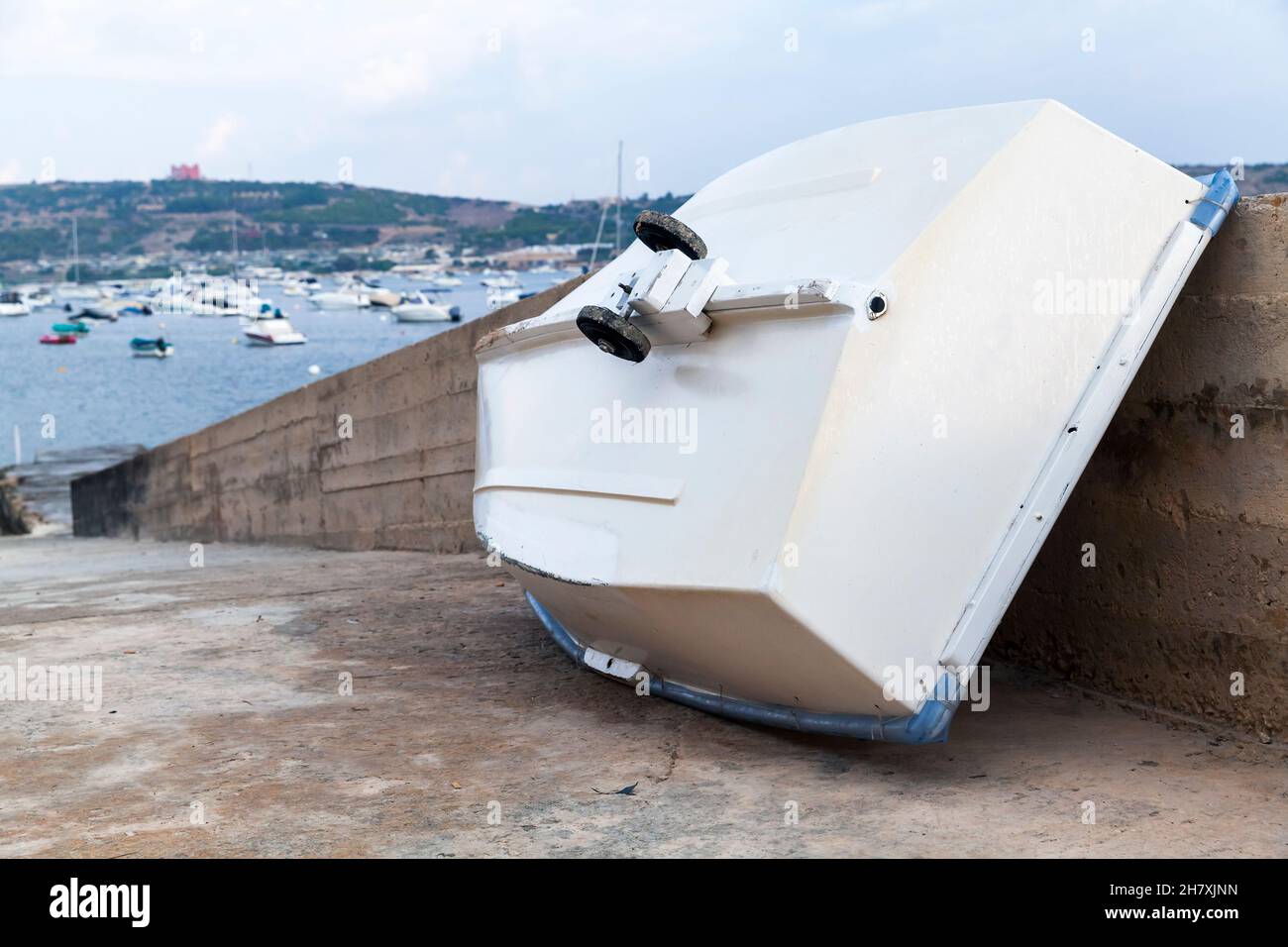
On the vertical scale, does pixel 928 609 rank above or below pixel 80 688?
above

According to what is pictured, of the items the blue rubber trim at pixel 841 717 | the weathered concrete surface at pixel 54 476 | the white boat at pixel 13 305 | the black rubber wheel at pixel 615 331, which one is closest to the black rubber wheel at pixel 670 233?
the black rubber wheel at pixel 615 331

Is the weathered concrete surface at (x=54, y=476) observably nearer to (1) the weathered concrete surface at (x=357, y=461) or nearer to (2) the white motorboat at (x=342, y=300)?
(1) the weathered concrete surface at (x=357, y=461)

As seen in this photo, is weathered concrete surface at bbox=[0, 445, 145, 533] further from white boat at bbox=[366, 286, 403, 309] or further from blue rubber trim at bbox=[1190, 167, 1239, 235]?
white boat at bbox=[366, 286, 403, 309]

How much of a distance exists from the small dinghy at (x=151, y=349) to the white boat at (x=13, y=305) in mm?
56857

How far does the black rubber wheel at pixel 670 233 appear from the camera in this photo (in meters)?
3.46

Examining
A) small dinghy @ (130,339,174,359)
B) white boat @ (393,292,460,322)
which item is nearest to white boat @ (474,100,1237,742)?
small dinghy @ (130,339,174,359)

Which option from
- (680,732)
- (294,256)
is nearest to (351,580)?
(680,732)

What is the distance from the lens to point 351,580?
23.1ft

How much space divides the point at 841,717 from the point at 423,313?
97776 mm

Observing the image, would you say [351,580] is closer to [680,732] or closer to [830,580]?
[680,732]

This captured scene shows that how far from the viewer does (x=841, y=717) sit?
3191 mm

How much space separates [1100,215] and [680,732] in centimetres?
181

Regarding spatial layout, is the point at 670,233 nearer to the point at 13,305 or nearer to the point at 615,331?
the point at 615,331

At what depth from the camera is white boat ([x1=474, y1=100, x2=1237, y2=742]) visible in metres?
2.99
